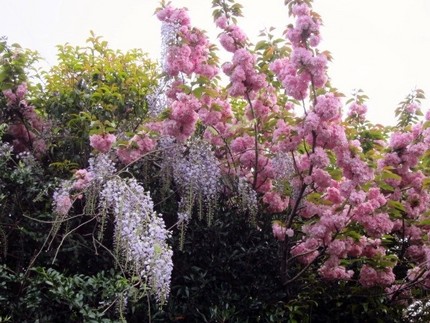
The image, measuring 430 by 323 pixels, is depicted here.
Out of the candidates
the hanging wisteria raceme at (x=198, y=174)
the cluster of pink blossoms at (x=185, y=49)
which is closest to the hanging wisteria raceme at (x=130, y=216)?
the hanging wisteria raceme at (x=198, y=174)

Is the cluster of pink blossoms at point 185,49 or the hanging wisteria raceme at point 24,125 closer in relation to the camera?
the cluster of pink blossoms at point 185,49

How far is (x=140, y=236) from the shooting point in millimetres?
3256

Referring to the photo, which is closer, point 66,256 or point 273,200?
point 66,256

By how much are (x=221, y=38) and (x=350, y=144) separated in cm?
114

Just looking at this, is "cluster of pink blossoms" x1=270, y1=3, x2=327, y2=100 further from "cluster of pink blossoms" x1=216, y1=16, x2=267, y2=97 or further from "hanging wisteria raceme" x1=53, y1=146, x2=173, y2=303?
"hanging wisteria raceme" x1=53, y1=146, x2=173, y2=303

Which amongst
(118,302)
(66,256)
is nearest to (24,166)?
(66,256)

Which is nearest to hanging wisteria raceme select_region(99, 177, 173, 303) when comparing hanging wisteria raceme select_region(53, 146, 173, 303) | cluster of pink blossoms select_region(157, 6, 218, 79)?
hanging wisteria raceme select_region(53, 146, 173, 303)

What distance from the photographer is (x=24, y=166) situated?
399 centimetres

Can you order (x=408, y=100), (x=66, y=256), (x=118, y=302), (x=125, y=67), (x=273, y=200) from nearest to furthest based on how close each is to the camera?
(x=118, y=302)
(x=66, y=256)
(x=273, y=200)
(x=408, y=100)
(x=125, y=67)

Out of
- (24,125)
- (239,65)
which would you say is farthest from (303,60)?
(24,125)

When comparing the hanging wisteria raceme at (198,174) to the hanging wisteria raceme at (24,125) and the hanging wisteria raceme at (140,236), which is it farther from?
the hanging wisteria raceme at (24,125)

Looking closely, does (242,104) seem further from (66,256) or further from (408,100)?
(66,256)

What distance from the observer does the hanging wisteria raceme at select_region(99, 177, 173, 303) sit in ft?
9.84

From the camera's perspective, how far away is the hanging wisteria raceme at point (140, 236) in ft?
9.84
